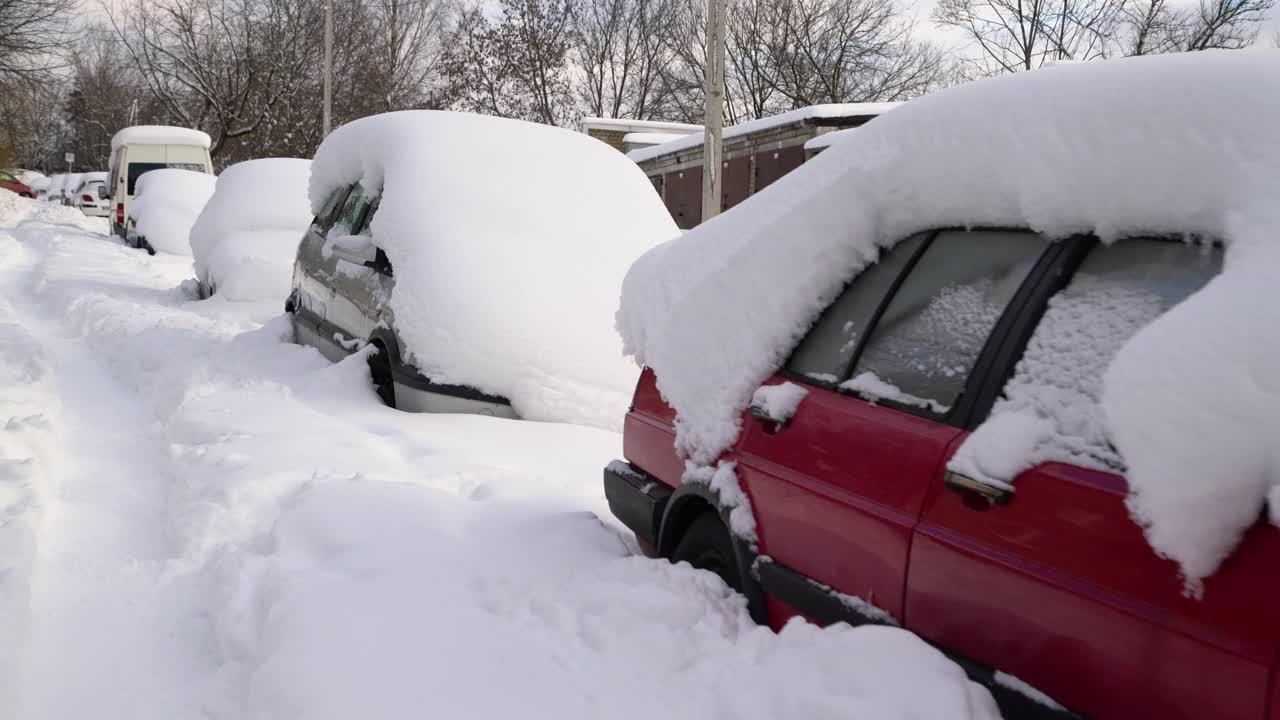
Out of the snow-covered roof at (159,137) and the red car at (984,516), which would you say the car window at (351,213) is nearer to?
the red car at (984,516)

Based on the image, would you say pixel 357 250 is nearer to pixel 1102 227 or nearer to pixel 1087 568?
pixel 1102 227

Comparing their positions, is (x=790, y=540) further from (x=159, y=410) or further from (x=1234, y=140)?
(x=159, y=410)

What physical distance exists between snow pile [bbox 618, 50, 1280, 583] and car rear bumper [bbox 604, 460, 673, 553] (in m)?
0.32

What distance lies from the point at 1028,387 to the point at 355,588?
224 centimetres

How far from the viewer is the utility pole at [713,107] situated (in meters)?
13.6

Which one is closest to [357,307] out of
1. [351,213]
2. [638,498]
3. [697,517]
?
[351,213]

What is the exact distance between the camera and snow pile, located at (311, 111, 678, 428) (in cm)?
592

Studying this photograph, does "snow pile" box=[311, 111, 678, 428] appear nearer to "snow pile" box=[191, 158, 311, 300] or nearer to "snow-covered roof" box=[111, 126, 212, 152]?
"snow pile" box=[191, 158, 311, 300]

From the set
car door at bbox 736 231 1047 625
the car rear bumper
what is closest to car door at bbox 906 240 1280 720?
car door at bbox 736 231 1047 625

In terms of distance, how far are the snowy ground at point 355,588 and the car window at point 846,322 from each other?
2.31 feet

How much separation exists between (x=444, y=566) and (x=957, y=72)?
44999 mm

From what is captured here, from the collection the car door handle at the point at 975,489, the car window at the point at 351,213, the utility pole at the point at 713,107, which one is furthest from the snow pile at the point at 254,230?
the car door handle at the point at 975,489

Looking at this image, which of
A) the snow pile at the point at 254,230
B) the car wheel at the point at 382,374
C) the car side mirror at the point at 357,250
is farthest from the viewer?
the snow pile at the point at 254,230

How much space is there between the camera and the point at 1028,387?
2238 millimetres
